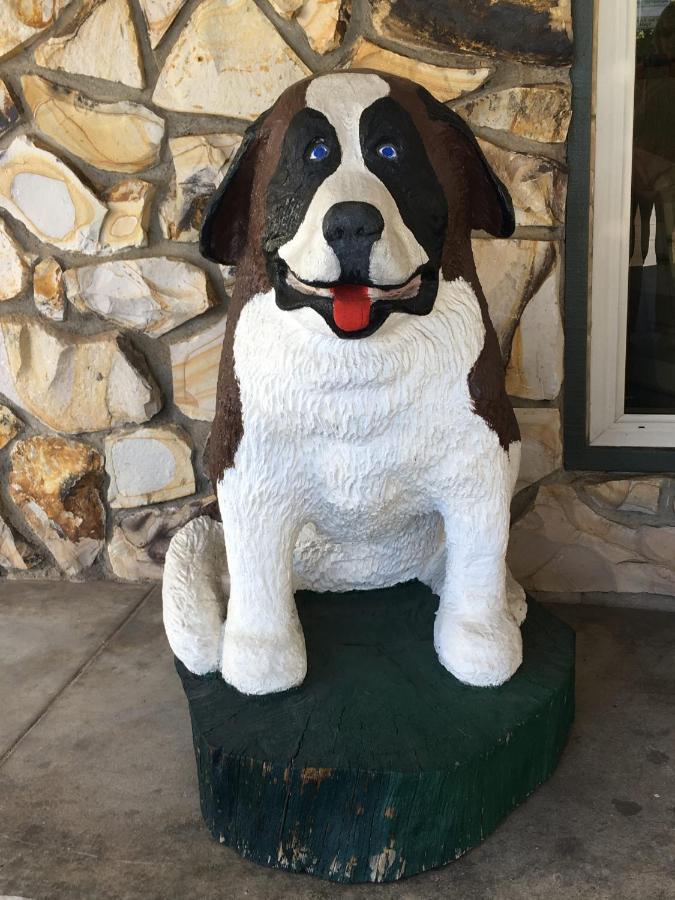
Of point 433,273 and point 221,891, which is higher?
point 433,273

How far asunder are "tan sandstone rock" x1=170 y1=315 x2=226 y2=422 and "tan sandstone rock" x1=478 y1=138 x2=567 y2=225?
61 centimetres

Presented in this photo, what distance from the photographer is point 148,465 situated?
1.88 meters

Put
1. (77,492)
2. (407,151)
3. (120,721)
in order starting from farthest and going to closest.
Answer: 1. (77,492)
2. (120,721)
3. (407,151)

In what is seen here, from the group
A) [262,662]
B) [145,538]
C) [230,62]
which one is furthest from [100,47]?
[262,662]

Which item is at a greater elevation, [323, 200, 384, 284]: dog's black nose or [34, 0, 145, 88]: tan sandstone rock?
[34, 0, 145, 88]: tan sandstone rock

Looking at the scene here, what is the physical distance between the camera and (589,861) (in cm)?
111

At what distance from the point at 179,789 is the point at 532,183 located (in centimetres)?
119

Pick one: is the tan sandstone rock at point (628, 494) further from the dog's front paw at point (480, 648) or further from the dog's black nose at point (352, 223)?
the dog's black nose at point (352, 223)

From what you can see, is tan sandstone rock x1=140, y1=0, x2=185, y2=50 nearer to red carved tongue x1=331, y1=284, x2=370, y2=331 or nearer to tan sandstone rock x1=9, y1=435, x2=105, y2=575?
tan sandstone rock x1=9, y1=435, x2=105, y2=575

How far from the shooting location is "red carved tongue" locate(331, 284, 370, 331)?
3.28 ft

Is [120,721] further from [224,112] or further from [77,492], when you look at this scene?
[224,112]

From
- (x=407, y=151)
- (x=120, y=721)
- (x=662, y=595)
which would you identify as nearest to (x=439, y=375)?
(x=407, y=151)

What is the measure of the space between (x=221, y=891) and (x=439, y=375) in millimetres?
684

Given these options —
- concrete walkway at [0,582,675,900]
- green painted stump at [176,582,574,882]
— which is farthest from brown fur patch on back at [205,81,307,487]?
concrete walkway at [0,582,675,900]
